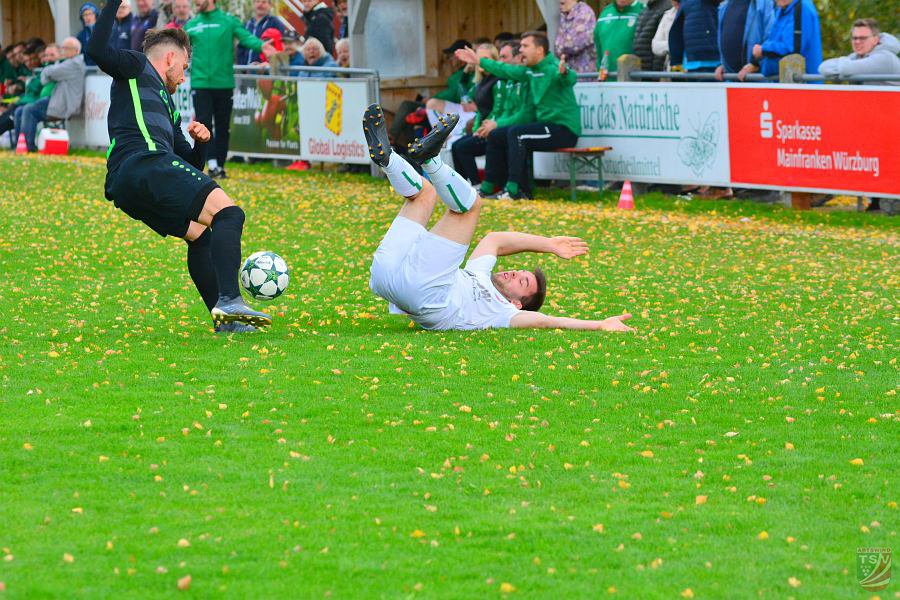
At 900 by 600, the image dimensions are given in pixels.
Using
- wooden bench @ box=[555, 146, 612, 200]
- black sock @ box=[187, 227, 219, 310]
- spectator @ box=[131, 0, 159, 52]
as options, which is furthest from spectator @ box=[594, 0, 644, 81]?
black sock @ box=[187, 227, 219, 310]

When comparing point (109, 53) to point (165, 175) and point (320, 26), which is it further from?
point (320, 26)

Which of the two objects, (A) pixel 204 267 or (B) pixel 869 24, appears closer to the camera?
(A) pixel 204 267

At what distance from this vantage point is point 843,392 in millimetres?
7898

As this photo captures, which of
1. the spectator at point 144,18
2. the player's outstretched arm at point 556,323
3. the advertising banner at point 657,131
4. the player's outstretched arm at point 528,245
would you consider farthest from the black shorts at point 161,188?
the spectator at point 144,18

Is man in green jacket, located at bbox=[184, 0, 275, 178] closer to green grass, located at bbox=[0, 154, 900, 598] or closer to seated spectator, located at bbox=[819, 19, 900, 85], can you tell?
seated spectator, located at bbox=[819, 19, 900, 85]

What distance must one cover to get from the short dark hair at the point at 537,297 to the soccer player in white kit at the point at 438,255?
143mm

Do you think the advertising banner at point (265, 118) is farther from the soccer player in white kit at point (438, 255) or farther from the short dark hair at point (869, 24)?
the soccer player in white kit at point (438, 255)

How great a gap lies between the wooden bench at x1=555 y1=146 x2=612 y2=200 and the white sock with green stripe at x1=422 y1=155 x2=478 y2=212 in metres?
9.39

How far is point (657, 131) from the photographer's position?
60.6 ft

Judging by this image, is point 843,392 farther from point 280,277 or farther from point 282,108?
point 282,108

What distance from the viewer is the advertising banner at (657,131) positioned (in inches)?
699

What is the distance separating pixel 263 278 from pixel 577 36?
38.3 ft

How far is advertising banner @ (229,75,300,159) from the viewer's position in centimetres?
2397

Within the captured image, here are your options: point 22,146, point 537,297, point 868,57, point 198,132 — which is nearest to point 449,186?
point 537,297
